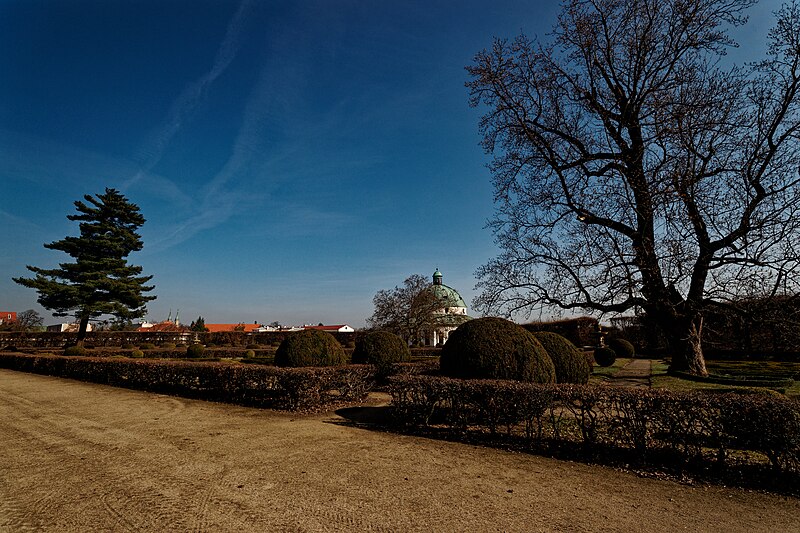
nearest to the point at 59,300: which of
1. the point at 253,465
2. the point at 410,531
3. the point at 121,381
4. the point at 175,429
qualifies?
the point at 121,381

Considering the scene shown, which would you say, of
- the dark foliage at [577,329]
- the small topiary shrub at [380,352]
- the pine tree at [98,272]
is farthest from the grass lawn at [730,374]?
the pine tree at [98,272]

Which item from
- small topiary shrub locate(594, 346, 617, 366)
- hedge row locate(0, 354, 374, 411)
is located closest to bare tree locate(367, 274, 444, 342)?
small topiary shrub locate(594, 346, 617, 366)

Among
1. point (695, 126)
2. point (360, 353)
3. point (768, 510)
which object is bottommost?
point (768, 510)

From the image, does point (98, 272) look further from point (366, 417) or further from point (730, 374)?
point (730, 374)

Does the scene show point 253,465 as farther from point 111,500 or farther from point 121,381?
point 121,381

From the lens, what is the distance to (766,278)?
11.2 m

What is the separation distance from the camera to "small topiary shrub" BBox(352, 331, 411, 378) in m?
14.6

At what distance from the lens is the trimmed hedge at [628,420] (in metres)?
5.19

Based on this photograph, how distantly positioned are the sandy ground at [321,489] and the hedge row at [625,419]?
640mm

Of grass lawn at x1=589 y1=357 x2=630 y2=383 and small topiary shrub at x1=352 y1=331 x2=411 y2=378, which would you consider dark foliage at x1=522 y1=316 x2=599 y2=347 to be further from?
small topiary shrub at x1=352 y1=331 x2=411 y2=378

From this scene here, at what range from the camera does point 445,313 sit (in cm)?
4356

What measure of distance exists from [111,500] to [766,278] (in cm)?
1541

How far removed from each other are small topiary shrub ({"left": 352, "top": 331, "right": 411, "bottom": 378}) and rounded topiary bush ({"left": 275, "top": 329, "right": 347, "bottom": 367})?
1.39 meters

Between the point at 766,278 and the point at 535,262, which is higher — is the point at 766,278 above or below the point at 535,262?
below
